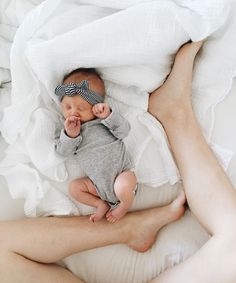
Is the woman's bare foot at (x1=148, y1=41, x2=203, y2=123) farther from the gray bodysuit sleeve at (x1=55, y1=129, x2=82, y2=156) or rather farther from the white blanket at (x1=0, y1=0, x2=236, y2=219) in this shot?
the gray bodysuit sleeve at (x1=55, y1=129, x2=82, y2=156)

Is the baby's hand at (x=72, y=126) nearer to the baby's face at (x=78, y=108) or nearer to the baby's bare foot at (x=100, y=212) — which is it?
the baby's face at (x=78, y=108)

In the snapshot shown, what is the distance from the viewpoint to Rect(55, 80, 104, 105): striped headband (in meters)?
1.18

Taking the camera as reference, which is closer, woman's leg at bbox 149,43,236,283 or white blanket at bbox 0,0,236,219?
woman's leg at bbox 149,43,236,283

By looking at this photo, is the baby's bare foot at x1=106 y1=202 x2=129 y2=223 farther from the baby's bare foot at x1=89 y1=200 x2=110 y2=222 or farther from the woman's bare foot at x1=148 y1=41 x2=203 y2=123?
the woman's bare foot at x1=148 y1=41 x2=203 y2=123

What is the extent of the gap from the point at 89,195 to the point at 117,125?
0.16 m

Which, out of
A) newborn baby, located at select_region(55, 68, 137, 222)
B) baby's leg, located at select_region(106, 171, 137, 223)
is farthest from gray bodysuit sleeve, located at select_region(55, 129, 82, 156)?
baby's leg, located at select_region(106, 171, 137, 223)

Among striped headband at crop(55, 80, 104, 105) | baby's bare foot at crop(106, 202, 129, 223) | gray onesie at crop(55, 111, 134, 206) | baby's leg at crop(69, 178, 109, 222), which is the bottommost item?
baby's bare foot at crop(106, 202, 129, 223)

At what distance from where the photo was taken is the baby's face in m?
1.19

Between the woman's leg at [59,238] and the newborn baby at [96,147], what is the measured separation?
0.12 feet

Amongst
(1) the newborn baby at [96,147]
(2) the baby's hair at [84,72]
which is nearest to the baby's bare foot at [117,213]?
(1) the newborn baby at [96,147]

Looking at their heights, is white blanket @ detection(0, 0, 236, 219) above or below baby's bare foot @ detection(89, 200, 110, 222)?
above

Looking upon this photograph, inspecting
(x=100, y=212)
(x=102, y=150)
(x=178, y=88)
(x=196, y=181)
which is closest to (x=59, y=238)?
(x=100, y=212)

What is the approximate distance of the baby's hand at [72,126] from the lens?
3.84 feet

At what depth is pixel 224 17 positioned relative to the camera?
124cm
